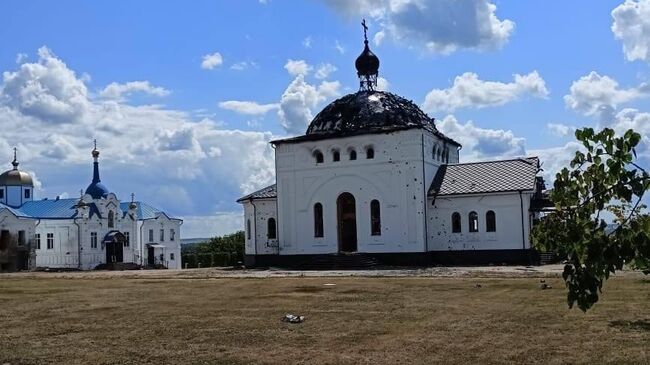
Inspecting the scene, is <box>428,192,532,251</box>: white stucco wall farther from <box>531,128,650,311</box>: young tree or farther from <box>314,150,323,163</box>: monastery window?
<box>531,128,650,311</box>: young tree

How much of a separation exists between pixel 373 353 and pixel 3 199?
58.1 meters

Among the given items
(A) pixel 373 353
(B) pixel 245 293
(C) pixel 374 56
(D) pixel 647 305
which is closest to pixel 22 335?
(A) pixel 373 353

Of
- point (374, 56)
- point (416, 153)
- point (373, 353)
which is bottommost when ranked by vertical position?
point (373, 353)

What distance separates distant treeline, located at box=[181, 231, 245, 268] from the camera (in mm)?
60897

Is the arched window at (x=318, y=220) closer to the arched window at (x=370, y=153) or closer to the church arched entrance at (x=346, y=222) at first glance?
the church arched entrance at (x=346, y=222)

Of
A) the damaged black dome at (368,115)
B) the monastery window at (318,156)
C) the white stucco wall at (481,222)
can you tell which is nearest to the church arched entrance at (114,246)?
the damaged black dome at (368,115)

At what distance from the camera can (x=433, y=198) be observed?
41.0 metres

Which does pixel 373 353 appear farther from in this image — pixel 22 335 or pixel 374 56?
pixel 374 56

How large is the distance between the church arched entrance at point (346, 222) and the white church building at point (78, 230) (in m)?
22.5

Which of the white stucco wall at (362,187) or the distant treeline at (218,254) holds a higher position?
the white stucco wall at (362,187)

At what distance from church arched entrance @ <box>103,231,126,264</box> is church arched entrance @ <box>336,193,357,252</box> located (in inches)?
941

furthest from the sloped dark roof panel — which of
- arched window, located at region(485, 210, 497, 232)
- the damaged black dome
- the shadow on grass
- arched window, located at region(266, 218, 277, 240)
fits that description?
the shadow on grass

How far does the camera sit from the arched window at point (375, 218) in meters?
41.7

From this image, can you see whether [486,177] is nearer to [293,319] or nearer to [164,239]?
[293,319]
